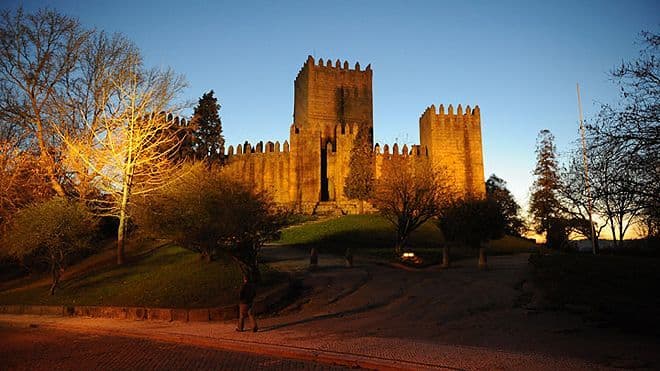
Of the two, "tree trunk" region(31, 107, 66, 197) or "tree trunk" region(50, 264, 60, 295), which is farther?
"tree trunk" region(31, 107, 66, 197)

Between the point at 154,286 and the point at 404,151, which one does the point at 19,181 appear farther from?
the point at 404,151

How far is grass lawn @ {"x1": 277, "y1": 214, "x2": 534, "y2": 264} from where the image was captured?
26781mm

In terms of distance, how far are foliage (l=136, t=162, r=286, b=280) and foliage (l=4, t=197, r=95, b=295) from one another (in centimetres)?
234

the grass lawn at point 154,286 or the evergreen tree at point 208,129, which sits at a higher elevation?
the evergreen tree at point 208,129

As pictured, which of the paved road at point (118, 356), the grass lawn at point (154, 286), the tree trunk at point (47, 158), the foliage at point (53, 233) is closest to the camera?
the paved road at point (118, 356)

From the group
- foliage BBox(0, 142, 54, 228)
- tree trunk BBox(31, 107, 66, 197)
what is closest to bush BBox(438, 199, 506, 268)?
tree trunk BBox(31, 107, 66, 197)

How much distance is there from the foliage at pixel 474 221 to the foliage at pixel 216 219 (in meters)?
11.0

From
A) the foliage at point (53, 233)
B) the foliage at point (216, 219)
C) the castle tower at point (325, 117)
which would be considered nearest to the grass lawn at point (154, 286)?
the foliage at point (216, 219)

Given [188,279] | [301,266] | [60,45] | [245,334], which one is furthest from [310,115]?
[245,334]

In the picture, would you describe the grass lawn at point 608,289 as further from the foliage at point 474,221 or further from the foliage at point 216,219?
the foliage at point 474,221

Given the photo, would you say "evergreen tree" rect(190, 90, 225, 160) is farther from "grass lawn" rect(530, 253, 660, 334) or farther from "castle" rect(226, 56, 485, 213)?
"grass lawn" rect(530, 253, 660, 334)

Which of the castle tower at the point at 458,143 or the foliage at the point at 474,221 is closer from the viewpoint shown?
the foliage at the point at 474,221

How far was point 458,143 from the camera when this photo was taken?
49406mm

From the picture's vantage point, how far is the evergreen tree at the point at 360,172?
4281cm
